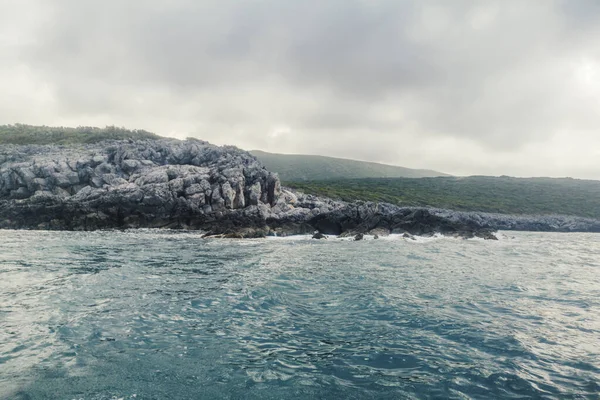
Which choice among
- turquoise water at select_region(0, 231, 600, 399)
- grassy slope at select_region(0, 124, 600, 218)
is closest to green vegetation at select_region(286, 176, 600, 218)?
grassy slope at select_region(0, 124, 600, 218)

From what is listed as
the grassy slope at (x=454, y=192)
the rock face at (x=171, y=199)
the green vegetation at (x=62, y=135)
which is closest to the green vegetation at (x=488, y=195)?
the grassy slope at (x=454, y=192)

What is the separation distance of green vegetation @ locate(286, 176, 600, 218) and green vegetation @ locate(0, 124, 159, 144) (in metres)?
78.7

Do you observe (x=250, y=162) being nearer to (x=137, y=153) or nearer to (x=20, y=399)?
(x=137, y=153)

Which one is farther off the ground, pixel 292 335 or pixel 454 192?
pixel 454 192

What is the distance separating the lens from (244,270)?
24703 mm

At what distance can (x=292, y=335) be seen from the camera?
11.9 meters

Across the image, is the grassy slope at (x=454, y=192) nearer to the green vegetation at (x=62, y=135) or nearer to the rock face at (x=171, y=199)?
the green vegetation at (x=62, y=135)

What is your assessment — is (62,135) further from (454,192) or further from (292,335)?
(454,192)

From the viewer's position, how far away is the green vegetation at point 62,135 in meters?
129

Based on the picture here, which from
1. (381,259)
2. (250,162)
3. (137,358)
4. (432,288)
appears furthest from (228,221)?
(137,358)

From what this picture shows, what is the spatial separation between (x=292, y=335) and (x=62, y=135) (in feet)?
543

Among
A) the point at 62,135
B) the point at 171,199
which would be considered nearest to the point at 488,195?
the point at 171,199

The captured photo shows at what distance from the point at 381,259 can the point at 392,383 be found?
76.7 ft

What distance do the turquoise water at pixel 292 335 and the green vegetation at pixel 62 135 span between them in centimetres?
13357
